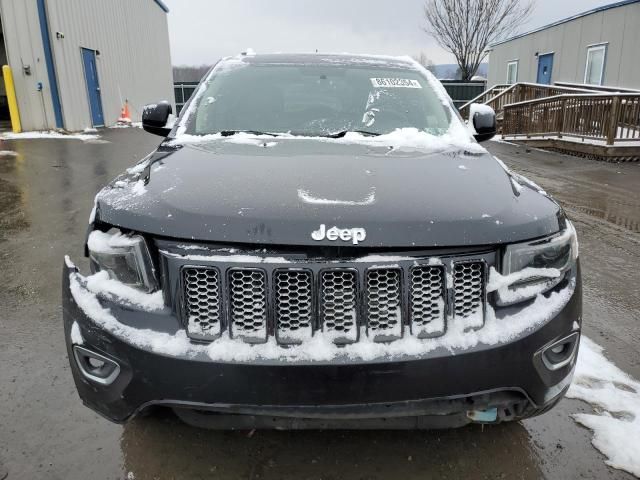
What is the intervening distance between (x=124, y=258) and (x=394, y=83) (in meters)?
2.24

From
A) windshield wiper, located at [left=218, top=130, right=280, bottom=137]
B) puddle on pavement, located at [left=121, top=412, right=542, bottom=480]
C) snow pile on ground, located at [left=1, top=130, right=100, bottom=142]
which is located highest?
windshield wiper, located at [left=218, top=130, right=280, bottom=137]

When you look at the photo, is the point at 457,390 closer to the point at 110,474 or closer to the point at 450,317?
the point at 450,317

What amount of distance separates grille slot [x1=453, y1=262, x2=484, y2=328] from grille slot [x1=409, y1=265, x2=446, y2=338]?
0.06 m

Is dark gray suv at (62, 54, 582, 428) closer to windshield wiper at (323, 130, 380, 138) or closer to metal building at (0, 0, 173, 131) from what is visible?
windshield wiper at (323, 130, 380, 138)

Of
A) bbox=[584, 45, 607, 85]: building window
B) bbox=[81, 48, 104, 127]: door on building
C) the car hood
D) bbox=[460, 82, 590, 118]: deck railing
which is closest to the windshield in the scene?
the car hood

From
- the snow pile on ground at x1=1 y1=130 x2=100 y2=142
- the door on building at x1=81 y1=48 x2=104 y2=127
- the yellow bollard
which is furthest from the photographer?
the door on building at x1=81 y1=48 x2=104 y2=127

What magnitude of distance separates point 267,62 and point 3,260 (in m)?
3.01

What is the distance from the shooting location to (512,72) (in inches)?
1013

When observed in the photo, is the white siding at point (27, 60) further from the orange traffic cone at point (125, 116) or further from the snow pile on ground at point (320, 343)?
the snow pile on ground at point (320, 343)

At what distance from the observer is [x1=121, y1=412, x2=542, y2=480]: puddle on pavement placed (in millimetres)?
1990

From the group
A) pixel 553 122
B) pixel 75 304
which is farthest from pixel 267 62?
pixel 553 122

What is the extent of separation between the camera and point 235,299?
5.48ft

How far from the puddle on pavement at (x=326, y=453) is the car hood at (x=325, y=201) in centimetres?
82

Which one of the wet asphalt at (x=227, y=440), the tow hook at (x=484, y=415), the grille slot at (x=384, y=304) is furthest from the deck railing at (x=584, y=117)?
the grille slot at (x=384, y=304)
